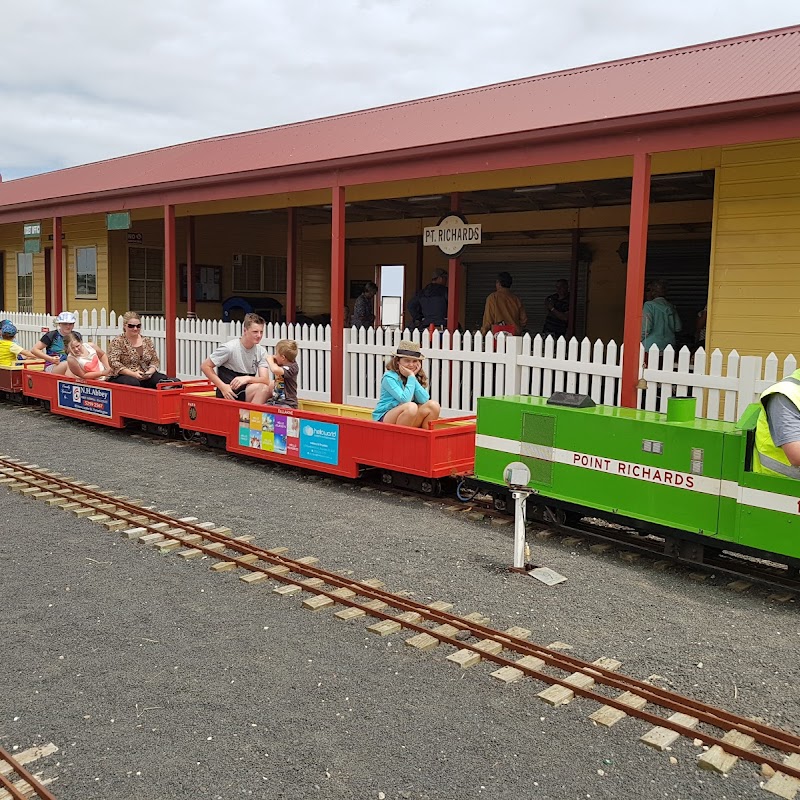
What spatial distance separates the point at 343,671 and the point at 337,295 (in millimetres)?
7012

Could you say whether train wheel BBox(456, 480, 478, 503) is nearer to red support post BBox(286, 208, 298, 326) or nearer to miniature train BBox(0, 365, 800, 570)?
miniature train BBox(0, 365, 800, 570)

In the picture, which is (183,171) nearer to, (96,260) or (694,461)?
(96,260)

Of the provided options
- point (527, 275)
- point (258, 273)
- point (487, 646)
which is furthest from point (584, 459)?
point (258, 273)

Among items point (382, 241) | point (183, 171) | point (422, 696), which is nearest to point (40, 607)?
point (422, 696)

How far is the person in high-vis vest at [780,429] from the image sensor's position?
4328mm

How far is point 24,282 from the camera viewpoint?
20531 millimetres

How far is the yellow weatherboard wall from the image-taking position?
805cm

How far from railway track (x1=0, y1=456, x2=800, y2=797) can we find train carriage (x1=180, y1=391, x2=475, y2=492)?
5.38ft

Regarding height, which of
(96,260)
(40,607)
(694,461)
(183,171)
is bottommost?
(40,607)

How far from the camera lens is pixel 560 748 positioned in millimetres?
3135

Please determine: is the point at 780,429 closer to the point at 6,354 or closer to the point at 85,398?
the point at 85,398

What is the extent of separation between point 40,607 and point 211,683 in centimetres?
146

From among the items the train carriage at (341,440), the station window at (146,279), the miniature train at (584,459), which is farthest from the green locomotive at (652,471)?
the station window at (146,279)

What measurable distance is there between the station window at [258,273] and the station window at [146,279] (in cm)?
183
